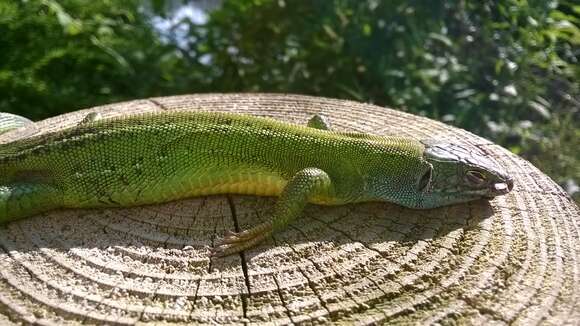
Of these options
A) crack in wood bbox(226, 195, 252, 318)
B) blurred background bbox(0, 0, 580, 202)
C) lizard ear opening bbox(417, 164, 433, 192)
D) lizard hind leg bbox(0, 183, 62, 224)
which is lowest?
crack in wood bbox(226, 195, 252, 318)

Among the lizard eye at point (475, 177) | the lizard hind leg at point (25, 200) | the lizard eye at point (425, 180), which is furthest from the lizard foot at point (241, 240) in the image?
the lizard eye at point (475, 177)

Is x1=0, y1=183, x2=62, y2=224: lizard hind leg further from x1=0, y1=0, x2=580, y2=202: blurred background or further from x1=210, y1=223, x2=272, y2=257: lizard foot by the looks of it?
x1=0, y1=0, x2=580, y2=202: blurred background

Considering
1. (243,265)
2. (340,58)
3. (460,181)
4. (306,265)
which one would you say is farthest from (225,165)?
(340,58)

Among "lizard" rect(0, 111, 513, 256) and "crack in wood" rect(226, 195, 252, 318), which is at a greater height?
"lizard" rect(0, 111, 513, 256)

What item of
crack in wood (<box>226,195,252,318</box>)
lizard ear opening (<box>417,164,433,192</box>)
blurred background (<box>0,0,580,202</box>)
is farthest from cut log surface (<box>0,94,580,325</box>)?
blurred background (<box>0,0,580,202</box>)

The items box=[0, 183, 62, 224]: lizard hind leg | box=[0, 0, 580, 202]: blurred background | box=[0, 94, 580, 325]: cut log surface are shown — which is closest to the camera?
box=[0, 94, 580, 325]: cut log surface

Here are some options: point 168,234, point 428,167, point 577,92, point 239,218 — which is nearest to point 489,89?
point 577,92

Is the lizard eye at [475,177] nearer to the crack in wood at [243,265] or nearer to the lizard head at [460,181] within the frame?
the lizard head at [460,181]
